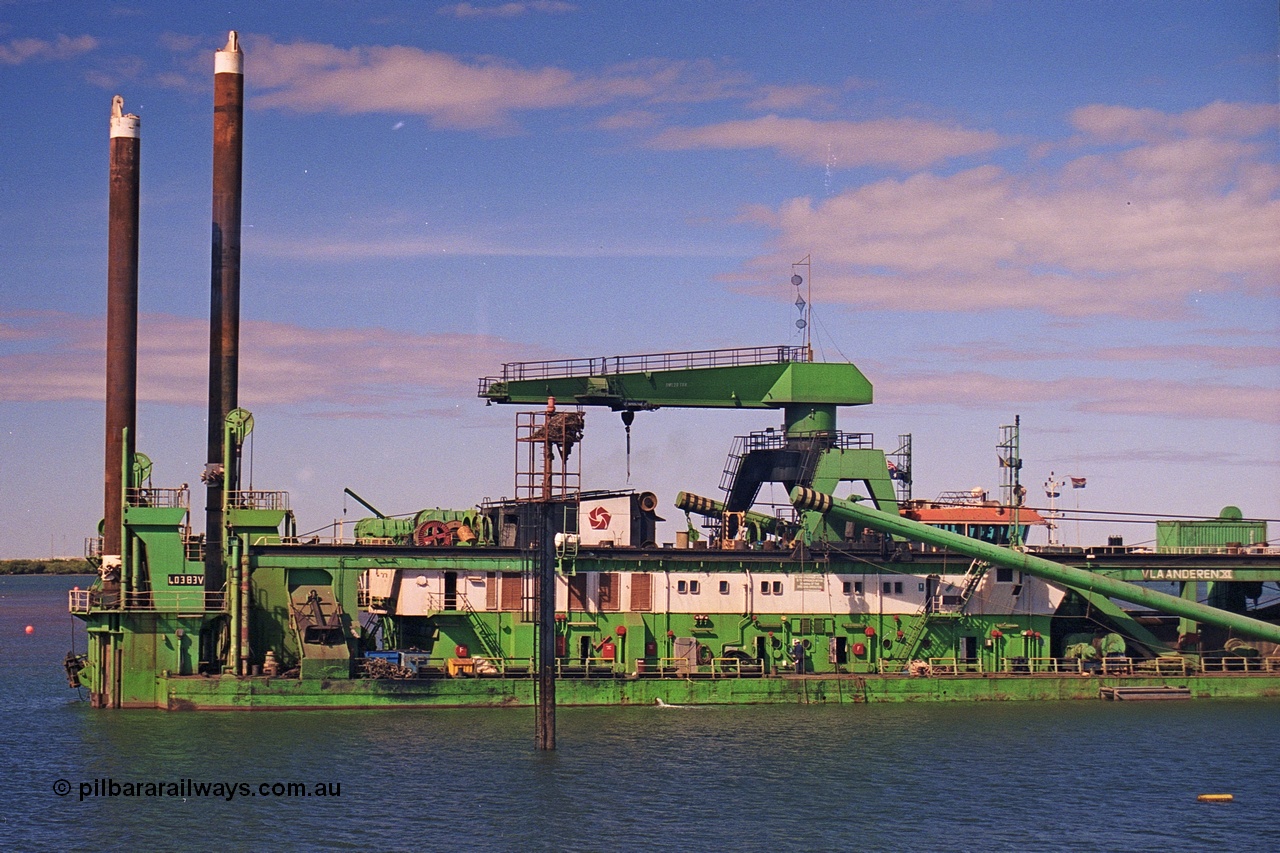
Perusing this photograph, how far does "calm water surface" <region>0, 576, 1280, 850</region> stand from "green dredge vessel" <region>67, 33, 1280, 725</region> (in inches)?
66.7

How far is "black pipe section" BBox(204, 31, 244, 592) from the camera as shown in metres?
60.8

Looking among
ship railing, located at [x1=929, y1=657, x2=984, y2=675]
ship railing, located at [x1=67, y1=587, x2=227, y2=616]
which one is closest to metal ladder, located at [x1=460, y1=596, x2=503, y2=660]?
ship railing, located at [x1=67, y1=587, x2=227, y2=616]

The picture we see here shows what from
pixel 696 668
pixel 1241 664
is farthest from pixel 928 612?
pixel 1241 664

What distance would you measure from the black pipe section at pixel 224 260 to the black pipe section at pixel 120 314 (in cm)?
329

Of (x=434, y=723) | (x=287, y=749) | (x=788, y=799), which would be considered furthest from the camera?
(x=434, y=723)

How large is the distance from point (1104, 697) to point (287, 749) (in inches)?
1308

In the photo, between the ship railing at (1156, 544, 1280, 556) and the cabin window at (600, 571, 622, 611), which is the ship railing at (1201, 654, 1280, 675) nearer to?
the ship railing at (1156, 544, 1280, 556)

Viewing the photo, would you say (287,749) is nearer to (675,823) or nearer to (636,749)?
(636,749)

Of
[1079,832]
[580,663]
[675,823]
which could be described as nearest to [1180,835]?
[1079,832]

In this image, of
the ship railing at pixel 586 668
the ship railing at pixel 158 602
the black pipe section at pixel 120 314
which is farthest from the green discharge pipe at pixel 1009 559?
the black pipe section at pixel 120 314

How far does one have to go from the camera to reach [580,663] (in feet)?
192

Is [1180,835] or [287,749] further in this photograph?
[287,749]

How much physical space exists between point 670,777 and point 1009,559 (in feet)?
69.6

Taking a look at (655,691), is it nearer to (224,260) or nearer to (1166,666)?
(1166,666)
